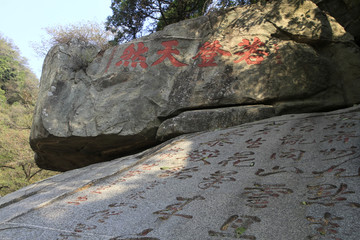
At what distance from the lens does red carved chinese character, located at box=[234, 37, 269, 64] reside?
425 cm

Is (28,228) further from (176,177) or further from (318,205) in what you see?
(318,205)

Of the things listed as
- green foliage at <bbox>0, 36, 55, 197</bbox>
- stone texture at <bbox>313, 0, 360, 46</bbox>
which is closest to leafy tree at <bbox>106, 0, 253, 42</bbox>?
stone texture at <bbox>313, 0, 360, 46</bbox>

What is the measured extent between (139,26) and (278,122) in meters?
6.38

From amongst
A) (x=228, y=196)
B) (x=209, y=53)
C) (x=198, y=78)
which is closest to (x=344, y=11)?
(x=209, y=53)

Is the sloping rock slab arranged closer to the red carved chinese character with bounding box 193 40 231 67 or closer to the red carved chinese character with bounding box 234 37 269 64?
the red carved chinese character with bounding box 234 37 269 64

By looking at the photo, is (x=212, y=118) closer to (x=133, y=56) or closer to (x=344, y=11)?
(x=133, y=56)

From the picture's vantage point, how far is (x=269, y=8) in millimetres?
4617

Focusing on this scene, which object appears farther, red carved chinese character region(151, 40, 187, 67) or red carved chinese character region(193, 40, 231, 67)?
red carved chinese character region(151, 40, 187, 67)

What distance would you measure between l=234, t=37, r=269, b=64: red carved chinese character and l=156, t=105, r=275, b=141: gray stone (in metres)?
0.78

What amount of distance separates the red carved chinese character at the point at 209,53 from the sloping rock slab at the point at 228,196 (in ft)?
5.96

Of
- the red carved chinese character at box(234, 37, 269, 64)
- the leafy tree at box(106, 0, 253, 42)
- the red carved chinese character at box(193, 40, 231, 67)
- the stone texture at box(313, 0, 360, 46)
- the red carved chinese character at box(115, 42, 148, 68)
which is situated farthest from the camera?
the leafy tree at box(106, 0, 253, 42)

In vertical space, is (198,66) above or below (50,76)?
below

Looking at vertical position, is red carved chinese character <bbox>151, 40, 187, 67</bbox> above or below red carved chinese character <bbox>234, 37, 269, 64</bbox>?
above

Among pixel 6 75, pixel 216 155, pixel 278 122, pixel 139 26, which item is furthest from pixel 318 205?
pixel 6 75
